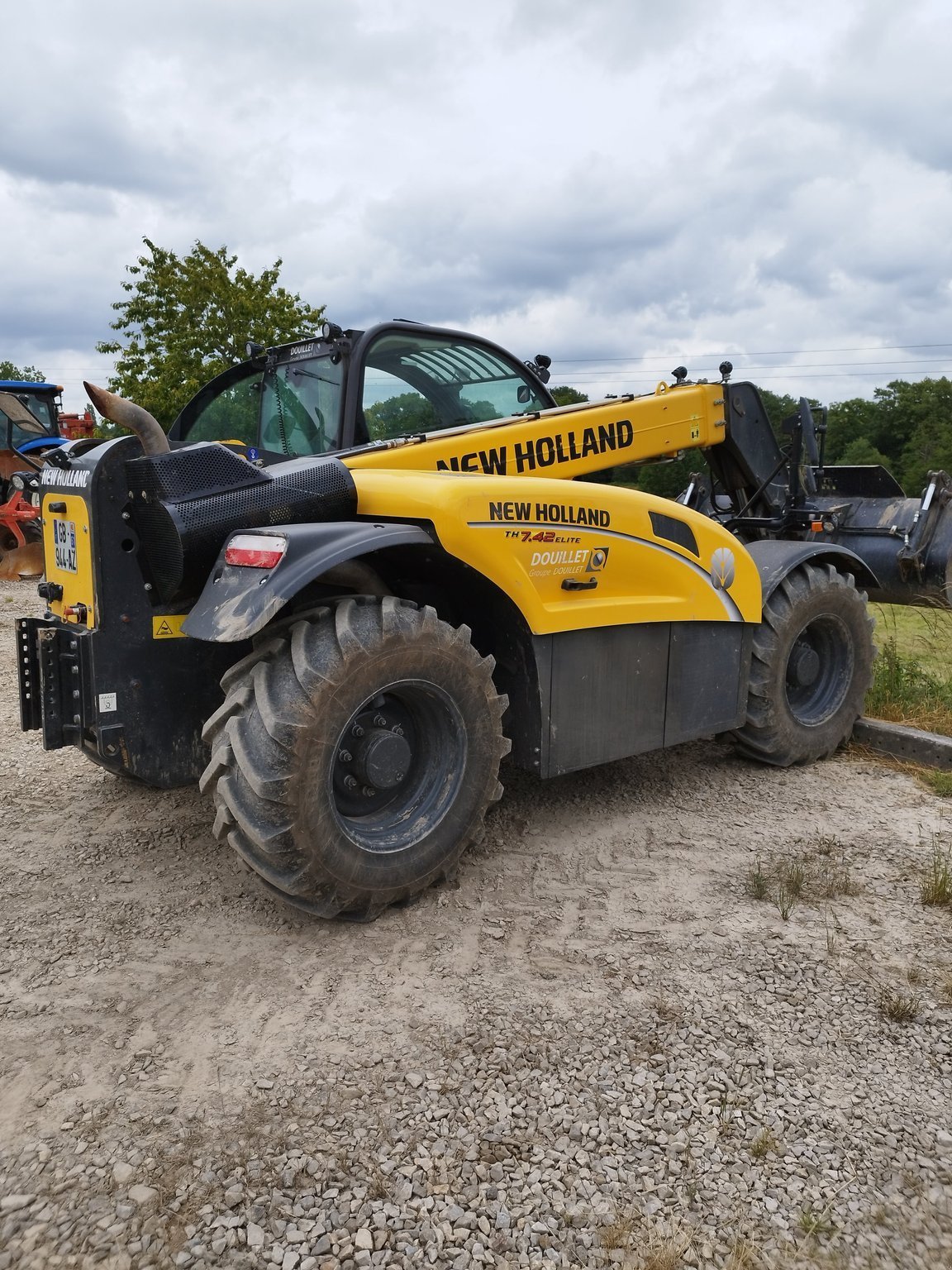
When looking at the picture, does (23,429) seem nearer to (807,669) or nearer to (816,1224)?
(807,669)

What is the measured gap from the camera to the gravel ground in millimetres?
2098

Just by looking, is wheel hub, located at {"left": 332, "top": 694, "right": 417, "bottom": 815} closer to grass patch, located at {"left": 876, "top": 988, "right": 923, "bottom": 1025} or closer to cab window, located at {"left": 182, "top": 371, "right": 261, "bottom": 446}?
grass patch, located at {"left": 876, "top": 988, "right": 923, "bottom": 1025}

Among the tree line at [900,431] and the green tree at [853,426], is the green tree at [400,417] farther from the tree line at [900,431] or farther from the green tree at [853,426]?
the green tree at [853,426]

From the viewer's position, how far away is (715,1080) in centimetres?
259

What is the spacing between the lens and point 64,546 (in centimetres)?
373

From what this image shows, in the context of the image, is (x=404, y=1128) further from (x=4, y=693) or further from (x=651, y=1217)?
(x=4, y=693)

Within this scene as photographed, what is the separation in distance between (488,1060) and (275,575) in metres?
1.57

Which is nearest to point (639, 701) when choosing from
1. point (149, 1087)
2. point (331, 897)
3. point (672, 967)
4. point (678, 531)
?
point (678, 531)

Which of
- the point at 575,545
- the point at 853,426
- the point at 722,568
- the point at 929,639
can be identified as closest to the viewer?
the point at 575,545

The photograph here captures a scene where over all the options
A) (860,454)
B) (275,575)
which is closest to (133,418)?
(275,575)

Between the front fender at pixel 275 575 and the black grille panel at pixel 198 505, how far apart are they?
8 cm

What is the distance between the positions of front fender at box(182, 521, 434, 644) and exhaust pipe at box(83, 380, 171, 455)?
0.45 metres

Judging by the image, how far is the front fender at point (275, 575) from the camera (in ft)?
10.1

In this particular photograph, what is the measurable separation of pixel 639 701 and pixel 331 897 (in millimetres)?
1725
